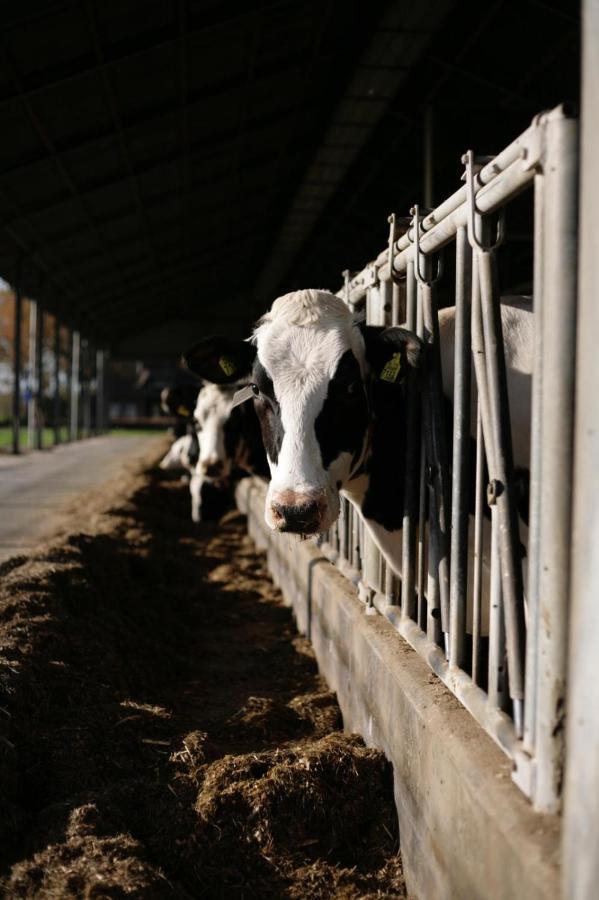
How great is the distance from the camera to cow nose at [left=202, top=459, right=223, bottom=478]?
308 inches

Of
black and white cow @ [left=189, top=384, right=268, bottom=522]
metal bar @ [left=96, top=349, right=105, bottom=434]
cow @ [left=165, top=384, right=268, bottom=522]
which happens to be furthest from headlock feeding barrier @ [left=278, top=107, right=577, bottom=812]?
metal bar @ [left=96, top=349, right=105, bottom=434]

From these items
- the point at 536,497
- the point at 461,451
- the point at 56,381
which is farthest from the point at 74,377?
the point at 536,497

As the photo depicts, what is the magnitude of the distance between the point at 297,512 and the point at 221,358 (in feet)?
3.95

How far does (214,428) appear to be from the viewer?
7992 mm

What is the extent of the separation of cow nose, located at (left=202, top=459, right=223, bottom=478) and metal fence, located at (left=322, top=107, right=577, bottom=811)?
413 cm

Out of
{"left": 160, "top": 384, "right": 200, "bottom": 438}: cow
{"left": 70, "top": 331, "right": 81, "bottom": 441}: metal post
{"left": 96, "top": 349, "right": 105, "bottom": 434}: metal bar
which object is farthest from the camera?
{"left": 96, "top": 349, "right": 105, "bottom": 434}: metal bar

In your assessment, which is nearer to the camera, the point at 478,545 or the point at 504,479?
the point at 504,479

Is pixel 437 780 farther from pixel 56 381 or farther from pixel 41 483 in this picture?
pixel 56 381

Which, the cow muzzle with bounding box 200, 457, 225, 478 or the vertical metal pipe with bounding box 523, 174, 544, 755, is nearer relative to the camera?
the vertical metal pipe with bounding box 523, 174, 544, 755

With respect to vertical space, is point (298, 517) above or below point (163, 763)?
above

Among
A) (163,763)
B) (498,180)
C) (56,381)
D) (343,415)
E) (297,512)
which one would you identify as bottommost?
(163,763)

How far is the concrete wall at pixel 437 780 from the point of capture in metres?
1.67

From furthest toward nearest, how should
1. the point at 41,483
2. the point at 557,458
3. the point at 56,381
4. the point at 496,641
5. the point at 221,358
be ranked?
A: the point at 56,381 < the point at 41,483 < the point at 221,358 < the point at 496,641 < the point at 557,458

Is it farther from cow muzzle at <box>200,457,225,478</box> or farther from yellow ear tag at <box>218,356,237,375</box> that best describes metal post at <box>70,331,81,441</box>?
yellow ear tag at <box>218,356,237,375</box>
